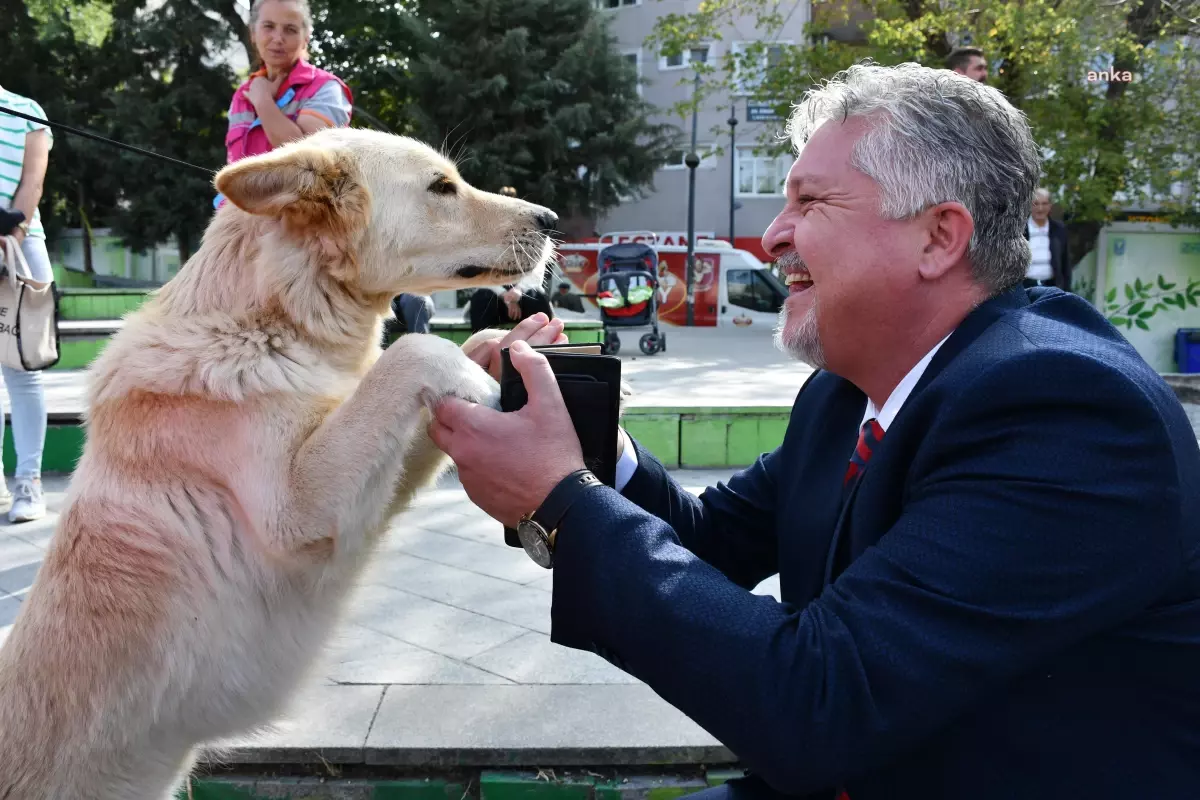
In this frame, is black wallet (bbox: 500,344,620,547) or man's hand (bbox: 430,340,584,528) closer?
man's hand (bbox: 430,340,584,528)

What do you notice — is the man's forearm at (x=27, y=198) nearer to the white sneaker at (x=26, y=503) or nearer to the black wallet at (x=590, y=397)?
the white sneaker at (x=26, y=503)

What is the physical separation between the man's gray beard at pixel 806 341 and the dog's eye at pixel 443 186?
123 cm

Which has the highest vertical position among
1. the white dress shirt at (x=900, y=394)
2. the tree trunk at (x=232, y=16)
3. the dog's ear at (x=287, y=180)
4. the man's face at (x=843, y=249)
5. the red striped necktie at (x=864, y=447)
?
the tree trunk at (x=232, y=16)

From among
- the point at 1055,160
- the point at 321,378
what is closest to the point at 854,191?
the point at 321,378

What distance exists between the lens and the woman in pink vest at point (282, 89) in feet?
13.5

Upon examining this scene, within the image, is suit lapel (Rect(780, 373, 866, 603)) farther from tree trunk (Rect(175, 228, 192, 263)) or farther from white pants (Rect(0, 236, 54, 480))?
tree trunk (Rect(175, 228, 192, 263))

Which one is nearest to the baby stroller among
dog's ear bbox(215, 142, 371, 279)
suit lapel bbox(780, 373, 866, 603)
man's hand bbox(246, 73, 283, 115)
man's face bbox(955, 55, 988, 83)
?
man's face bbox(955, 55, 988, 83)

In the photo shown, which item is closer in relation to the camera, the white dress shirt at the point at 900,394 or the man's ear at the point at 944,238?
the man's ear at the point at 944,238

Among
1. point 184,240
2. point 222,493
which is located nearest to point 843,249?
point 222,493

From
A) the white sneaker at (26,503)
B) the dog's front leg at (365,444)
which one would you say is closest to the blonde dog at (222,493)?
the dog's front leg at (365,444)

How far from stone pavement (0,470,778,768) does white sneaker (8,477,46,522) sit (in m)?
0.93

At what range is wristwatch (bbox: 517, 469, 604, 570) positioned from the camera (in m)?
1.42

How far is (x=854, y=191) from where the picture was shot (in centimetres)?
159

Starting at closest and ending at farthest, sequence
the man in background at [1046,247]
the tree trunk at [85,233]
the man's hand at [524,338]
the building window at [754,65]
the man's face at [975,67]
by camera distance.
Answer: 1. the man's hand at [524,338]
2. the man's face at [975,67]
3. the man in background at [1046,247]
4. the building window at [754,65]
5. the tree trunk at [85,233]
